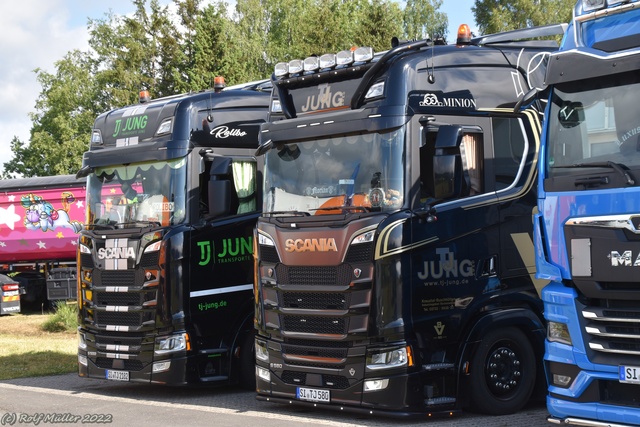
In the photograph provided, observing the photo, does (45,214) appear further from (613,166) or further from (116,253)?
(613,166)

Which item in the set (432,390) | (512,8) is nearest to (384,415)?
(432,390)

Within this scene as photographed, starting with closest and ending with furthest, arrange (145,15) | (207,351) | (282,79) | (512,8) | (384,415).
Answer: (384,415) → (282,79) → (207,351) → (512,8) → (145,15)

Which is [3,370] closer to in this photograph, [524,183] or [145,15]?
[524,183]

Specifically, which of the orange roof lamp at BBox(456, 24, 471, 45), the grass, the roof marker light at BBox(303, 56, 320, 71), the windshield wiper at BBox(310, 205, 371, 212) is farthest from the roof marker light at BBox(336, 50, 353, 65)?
the grass

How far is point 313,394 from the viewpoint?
32.2 feet

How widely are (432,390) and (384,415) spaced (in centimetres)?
56

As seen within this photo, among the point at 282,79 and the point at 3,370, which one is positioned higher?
the point at 282,79

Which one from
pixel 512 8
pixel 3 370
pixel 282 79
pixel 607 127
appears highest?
pixel 512 8

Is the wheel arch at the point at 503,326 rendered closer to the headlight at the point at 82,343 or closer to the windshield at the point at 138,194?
the windshield at the point at 138,194

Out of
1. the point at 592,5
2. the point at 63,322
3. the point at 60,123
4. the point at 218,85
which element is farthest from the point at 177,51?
the point at 592,5

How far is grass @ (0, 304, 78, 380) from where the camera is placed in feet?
51.4

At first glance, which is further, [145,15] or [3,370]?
[145,15]

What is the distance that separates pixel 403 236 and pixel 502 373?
200 cm

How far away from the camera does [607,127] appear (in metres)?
7.42
